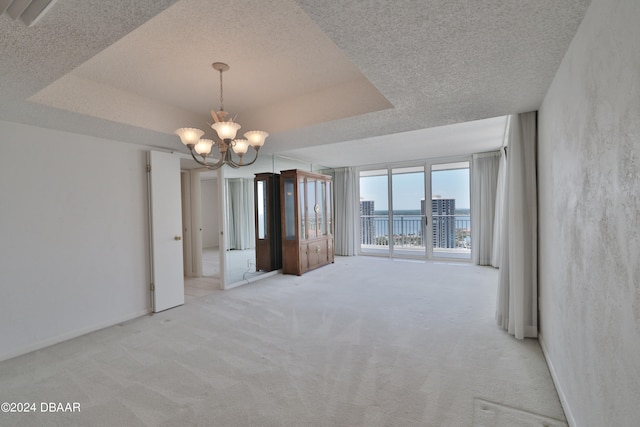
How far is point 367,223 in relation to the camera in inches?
320

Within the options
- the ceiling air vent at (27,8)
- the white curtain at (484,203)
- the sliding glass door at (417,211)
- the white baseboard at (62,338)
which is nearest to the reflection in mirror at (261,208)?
the white baseboard at (62,338)

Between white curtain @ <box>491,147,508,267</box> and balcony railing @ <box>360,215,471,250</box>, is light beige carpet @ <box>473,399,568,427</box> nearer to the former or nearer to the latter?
white curtain @ <box>491,147,508,267</box>

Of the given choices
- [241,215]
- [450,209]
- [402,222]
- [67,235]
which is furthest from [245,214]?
[450,209]

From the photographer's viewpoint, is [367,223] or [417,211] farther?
[367,223]

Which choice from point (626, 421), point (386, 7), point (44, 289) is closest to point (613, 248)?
point (626, 421)

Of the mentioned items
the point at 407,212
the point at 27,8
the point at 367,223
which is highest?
the point at 27,8

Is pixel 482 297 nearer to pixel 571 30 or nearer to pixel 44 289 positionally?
pixel 571 30

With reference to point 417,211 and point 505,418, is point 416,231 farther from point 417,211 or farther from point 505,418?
point 505,418

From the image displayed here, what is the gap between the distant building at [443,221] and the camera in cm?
683

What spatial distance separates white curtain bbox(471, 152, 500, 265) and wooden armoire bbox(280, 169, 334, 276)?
350 cm

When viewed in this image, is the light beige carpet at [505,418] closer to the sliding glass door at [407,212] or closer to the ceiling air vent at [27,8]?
the ceiling air vent at [27,8]

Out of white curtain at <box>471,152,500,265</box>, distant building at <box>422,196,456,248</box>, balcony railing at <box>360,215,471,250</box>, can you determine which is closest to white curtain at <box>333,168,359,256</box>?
balcony railing at <box>360,215,471,250</box>

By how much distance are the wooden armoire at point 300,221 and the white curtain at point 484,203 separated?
3.50 m

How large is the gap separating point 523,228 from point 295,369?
8.31 feet
